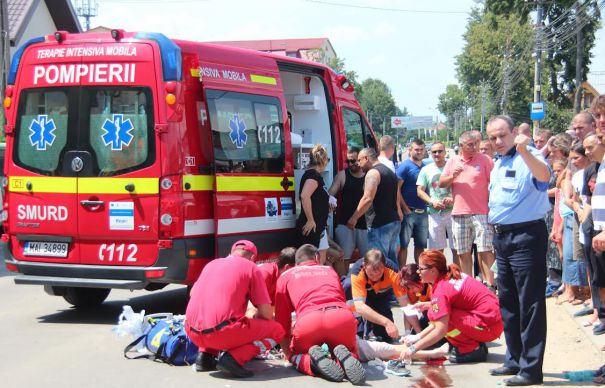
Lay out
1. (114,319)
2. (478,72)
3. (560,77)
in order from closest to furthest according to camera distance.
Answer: (114,319), (560,77), (478,72)

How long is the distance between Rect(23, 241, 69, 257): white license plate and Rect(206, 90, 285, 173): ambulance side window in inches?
71.3

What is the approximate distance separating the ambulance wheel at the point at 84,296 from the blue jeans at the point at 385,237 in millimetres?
3310

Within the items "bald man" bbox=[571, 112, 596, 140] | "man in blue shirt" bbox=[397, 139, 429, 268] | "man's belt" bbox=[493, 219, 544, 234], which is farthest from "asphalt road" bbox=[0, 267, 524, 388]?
"man in blue shirt" bbox=[397, 139, 429, 268]

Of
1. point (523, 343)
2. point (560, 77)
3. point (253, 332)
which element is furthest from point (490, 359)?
point (560, 77)

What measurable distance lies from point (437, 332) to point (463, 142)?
371cm

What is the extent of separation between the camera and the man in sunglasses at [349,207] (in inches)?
392

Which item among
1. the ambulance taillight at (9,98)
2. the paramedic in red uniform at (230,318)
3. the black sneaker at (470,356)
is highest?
the ambulance taillight at (9,98)

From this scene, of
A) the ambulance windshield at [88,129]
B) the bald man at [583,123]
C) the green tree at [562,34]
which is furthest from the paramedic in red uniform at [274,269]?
the green tree at [562,34]

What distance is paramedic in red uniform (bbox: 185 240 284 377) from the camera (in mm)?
6238

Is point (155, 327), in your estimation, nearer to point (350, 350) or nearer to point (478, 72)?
point (350, 350)

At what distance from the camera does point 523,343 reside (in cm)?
584

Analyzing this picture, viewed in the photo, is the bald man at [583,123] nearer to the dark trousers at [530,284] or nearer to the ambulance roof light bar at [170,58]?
the dark trousers at [530,284]

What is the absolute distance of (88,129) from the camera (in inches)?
318

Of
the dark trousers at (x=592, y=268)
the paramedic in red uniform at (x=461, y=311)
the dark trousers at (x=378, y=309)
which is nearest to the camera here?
the paramedic in red uniform at (x=461, y=311)
